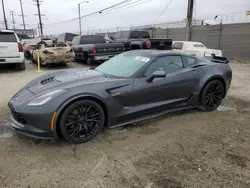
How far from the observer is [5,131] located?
3.68m

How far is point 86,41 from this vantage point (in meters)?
12.6

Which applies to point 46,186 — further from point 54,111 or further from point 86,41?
point 86,41

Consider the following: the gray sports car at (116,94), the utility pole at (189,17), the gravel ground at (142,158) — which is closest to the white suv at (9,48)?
the gravel ground at (142,158)

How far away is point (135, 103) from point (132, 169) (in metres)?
1.22

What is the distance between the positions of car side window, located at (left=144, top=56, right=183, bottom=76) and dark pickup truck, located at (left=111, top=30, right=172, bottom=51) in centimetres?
680

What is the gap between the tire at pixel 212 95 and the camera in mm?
4473

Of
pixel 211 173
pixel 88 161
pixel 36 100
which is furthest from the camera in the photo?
pixel 36 100

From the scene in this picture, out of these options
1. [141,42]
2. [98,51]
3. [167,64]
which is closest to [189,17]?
[141,42]

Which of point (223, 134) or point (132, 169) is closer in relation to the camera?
point (132, 169)

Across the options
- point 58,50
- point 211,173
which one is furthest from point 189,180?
point 58,50

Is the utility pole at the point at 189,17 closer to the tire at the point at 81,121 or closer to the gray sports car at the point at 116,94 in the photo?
the gray sports car at the point at 116,94

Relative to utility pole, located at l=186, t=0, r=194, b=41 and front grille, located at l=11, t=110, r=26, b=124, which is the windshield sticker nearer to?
front grille, located at l=11, t=110, r=26, b=124

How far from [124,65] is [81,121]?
4.79ft

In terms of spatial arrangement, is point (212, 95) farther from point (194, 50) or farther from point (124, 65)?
point (194, 50)
